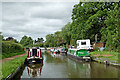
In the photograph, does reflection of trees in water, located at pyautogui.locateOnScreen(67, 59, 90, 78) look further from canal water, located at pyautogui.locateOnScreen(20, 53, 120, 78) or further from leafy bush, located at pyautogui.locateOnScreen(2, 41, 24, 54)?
leafy bush, located at pyautogui.locateOnScreen(2, 41, 24, 54)

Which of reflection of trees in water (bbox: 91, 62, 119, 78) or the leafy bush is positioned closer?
reflection of trees in water (bbox: 91, 62, 119, 78)

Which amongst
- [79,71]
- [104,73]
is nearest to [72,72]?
[79,71]

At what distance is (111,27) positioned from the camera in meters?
28.4

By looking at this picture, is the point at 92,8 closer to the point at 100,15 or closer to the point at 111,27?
the point at 100,15

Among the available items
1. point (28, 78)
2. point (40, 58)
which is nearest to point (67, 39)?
point (40, 58)

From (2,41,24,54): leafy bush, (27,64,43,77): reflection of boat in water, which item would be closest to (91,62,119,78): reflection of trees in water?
(27,64,43,77): reflection of boat in water

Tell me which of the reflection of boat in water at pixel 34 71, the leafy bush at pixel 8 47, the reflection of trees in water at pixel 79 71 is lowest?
the reflection of boat in water at pixel 34 71

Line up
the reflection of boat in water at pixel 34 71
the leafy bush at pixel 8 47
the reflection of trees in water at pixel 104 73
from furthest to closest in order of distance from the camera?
the leafy bush at pixel 8 47, the reflection of boat in water at pixel 34 71, the reflection of trees in water at pixel 104 73

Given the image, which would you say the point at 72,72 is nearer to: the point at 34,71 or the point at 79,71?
the point at 79,71

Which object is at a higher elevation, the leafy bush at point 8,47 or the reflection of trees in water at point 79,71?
the leafy bush at point 8,47

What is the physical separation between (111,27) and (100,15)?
24.3ft

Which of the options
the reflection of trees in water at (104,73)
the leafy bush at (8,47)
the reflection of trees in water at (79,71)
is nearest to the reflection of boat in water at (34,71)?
the reflection of trees in water at (79,71)

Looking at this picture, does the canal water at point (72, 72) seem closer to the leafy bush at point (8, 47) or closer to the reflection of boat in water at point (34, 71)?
the reflection of boat in water at point (34, 71)

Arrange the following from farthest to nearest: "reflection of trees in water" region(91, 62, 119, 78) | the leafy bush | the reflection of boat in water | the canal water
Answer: the leafy bush < the reflection of boat in water < the canal water < "reflection of trees in water" region(91, 62, 119, 78)
